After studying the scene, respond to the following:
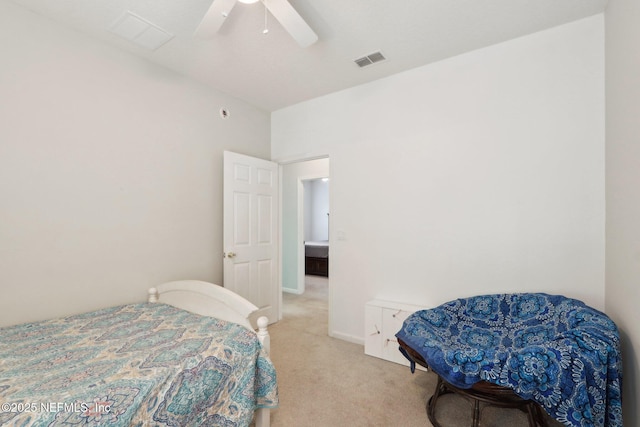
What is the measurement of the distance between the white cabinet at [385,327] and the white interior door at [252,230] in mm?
1362

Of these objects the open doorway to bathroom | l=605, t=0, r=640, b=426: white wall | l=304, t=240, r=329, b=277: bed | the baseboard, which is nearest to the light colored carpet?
the baseboard

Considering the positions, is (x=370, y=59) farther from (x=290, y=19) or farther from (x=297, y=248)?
(x=297, y=248)

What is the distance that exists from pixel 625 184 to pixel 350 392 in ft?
7.21

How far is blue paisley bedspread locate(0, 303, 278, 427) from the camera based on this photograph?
112cm

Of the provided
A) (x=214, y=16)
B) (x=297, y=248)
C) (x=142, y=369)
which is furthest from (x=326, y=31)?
(x=297, y=248)

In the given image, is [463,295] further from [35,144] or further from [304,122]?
[35,144]

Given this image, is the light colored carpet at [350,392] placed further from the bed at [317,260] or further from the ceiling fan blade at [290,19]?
the bed at [317,260]

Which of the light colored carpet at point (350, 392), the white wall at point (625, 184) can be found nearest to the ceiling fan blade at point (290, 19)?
the white wall at point (625, 184)

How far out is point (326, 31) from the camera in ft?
7.42

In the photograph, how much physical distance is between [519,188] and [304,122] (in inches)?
93.9

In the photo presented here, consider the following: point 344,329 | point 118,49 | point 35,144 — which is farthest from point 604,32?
point 35,144

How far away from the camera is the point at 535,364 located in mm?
1465

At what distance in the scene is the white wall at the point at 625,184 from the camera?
151 cm

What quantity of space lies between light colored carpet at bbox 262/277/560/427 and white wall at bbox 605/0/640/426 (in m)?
0.77
